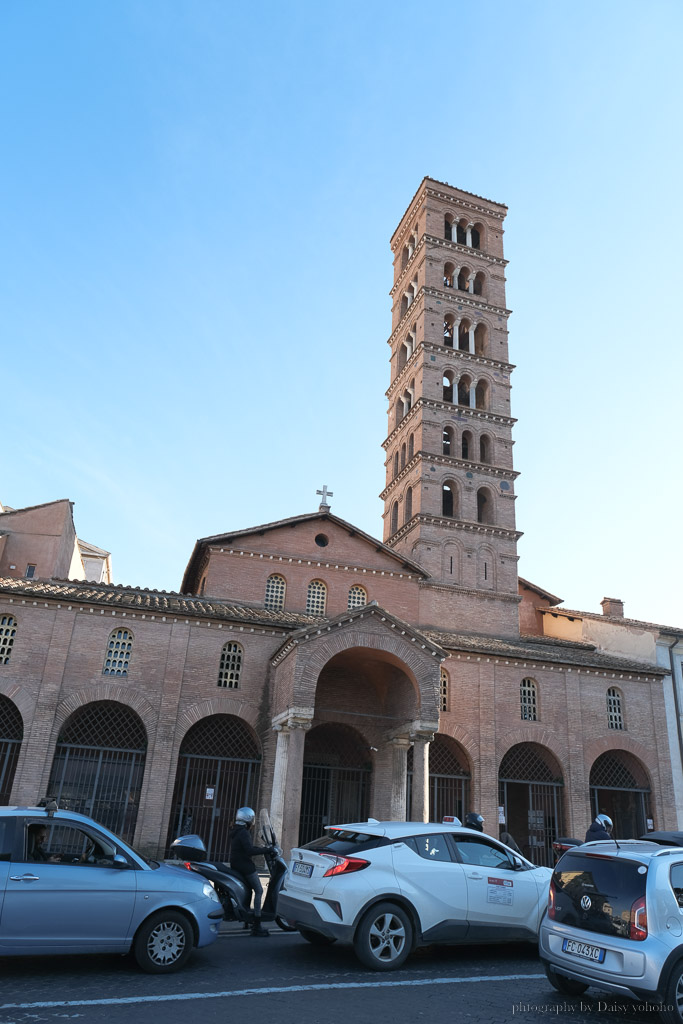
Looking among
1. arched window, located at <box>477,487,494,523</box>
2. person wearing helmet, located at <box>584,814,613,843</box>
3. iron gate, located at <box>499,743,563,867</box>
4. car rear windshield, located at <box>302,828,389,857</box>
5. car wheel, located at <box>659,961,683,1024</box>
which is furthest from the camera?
arched window, located at <box>477,487,494,523</box>

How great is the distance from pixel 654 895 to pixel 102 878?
5.23m

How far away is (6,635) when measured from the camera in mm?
19875

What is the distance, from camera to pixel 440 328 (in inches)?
1268

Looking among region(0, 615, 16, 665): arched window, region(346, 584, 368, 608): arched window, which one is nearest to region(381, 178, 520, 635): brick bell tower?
region(346, 584, 368, 608): arched window

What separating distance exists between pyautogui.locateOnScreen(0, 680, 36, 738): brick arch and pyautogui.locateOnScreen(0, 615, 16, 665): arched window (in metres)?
0.66

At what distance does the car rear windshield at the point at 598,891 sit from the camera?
6383 millimetres

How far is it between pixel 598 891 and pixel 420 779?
41.0 ft

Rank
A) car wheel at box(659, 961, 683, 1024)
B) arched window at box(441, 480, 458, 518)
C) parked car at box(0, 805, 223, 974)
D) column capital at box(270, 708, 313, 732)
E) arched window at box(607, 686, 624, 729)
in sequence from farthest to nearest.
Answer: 1. arched window at box(441, 480, 458, 518)
2. arched window at box(607, 686, 624, 729)
3. column capital at box(270, 708, 313, 732)
4. parked car at box(0, 805, 223, 974)
5. car wheel at box(659, 961, 683, 1024)

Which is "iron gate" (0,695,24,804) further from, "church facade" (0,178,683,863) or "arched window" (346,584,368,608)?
"arched window" (346,584,368,608)

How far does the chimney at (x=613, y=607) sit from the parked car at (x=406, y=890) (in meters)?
24.3

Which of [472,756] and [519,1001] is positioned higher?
[472,756]

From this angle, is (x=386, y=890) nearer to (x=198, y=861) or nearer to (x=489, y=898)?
(x=489, y=898)

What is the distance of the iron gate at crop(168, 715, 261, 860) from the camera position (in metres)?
20.2

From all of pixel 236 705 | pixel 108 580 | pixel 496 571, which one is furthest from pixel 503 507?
pixel 108 580
